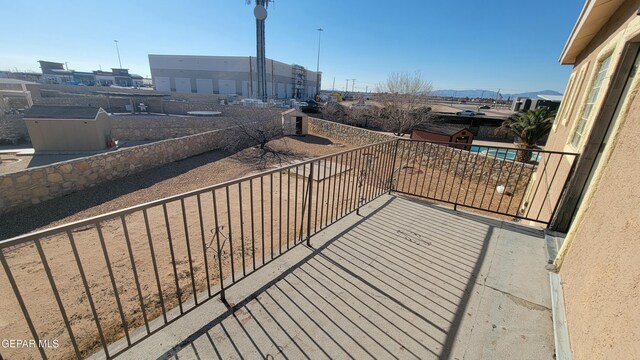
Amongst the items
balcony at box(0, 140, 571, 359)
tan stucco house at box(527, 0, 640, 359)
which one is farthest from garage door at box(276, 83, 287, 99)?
tan stucco house at box(527, 0, 640, 359)

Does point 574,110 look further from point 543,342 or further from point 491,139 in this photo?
point 491,139

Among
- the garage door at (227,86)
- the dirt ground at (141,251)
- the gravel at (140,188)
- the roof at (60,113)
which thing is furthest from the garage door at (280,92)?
the dirt ground at (141,251)

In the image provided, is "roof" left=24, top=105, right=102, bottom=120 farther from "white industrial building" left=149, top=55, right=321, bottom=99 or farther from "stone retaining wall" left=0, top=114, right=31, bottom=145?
"white industrial building" left=149, top=55, right=321, bottom=99

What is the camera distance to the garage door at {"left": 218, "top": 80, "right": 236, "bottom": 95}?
49.0 m

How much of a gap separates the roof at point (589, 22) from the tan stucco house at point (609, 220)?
3cm

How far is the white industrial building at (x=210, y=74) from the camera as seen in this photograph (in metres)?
47.9

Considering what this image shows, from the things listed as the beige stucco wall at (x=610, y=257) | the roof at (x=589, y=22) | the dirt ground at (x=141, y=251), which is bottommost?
the dirt ground at (x=141, y=251)

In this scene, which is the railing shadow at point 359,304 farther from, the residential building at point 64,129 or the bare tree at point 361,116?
the bare tree at point 361,116

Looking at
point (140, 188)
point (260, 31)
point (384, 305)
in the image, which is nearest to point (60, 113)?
point (140, 188)

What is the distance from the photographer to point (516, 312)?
90.3 inches

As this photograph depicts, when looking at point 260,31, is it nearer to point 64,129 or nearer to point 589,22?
point 64,129

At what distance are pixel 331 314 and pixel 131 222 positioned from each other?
605cm

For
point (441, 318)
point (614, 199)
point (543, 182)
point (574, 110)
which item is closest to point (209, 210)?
point (441, 318)

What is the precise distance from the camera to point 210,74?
162 feet
